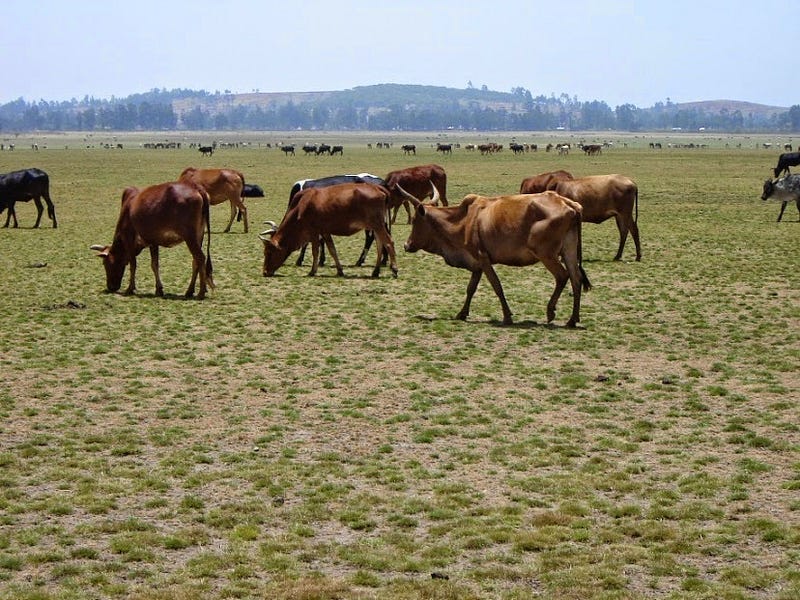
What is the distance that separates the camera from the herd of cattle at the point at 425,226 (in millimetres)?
15148

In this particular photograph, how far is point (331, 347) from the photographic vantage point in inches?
550

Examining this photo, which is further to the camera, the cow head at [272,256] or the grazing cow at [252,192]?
the grazing cow at [252,192]

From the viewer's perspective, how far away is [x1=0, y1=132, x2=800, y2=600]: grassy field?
690 centimetres

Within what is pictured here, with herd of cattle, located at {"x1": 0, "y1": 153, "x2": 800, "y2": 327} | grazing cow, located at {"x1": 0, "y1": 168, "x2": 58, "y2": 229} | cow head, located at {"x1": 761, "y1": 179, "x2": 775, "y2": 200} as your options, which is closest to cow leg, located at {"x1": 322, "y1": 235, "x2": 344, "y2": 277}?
herd of cattle, located at {"x1": 0, "y1": 153, "x2": 800, "y2": 327}

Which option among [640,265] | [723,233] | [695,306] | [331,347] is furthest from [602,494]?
[723,233]

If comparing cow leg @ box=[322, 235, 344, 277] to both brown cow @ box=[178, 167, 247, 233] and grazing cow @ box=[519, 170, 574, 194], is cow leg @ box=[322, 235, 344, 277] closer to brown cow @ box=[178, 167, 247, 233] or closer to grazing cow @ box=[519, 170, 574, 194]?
grazing cow @ box=[519, 170, 574, 194]

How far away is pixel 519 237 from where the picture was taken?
49.7 feet

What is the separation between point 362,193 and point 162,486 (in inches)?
473

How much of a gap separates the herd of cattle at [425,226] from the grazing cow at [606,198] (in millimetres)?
19

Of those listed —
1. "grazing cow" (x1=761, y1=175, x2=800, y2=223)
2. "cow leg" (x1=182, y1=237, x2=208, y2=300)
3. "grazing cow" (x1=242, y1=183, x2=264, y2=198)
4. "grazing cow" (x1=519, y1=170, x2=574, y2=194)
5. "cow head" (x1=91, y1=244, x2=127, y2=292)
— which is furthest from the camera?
"grazing cow" (x1=242, y1=183, x2=264, y2=198)

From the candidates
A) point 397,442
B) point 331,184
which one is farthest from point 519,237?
point 331,184

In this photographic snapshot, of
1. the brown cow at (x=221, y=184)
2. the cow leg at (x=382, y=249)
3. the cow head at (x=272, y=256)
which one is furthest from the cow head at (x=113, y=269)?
the brown cow at (x=221, y=184)

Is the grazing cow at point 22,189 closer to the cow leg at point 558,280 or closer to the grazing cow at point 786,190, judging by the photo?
the cow leg at point 558,280

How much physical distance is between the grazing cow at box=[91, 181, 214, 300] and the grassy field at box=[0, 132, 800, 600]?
0.70m
